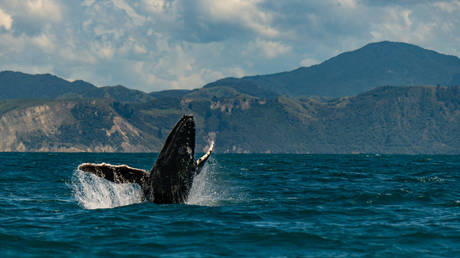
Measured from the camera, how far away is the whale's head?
18.9 meters

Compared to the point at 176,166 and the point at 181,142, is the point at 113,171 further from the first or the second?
the point at 181,142

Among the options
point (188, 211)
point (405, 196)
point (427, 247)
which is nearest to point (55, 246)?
point (188, 211)

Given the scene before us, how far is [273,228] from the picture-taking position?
1770 cm

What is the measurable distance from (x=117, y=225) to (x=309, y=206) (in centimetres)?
873

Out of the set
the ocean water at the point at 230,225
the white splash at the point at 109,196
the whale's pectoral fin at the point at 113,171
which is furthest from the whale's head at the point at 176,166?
the white splash at the point at 109,196

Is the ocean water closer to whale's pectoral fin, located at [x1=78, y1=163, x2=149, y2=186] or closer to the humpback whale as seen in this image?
the humpback whale

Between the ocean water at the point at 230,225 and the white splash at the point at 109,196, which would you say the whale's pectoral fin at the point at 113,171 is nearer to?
the ocean water at the point at 230,225

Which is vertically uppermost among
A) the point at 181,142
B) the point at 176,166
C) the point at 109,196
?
the point at 181,142

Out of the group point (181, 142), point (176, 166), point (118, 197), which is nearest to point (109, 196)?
point (118, 197)

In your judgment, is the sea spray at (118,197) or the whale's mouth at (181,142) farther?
the sea spray at (118,197)

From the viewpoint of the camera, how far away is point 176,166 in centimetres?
1948

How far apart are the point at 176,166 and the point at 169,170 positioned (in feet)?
0.90

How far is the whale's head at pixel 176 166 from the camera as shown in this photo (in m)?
18.9

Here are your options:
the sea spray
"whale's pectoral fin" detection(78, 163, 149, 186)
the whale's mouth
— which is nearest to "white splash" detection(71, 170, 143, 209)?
the sea spray
